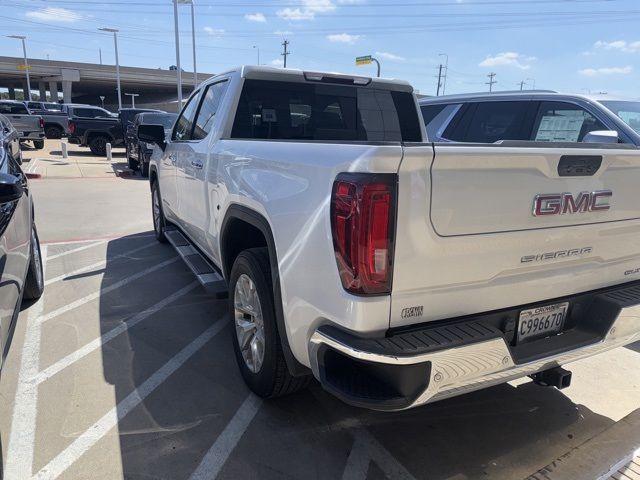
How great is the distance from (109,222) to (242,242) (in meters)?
5.83

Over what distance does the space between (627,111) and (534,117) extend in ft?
3.63

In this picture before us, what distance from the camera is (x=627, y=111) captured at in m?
6.24

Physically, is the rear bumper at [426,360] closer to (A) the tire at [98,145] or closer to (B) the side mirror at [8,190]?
(B) the side mirror at [8,190]

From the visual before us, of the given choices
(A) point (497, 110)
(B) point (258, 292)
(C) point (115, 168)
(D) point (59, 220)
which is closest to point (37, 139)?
(C) point (115, 168)

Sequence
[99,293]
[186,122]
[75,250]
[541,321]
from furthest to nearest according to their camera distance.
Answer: [75,250] → [186,122] → [99,293] → [541,321]

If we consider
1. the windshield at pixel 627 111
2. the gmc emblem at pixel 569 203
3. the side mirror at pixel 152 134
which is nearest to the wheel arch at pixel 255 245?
the gmc emblem at pixel 569 203

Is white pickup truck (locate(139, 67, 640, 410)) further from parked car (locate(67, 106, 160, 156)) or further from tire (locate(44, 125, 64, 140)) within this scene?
tire (locate(44, 125, 64, 140))

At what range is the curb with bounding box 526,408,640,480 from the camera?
2.57 meters

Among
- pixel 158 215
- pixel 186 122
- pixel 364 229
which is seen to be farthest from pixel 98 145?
pixel 364 229

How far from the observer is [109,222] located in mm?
8547

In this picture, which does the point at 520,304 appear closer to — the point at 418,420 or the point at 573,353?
the point at 573,353

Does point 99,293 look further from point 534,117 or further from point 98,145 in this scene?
point 98,145

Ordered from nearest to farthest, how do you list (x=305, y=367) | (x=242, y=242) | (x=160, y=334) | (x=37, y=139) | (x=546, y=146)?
(x=546, y=146), (x=305, y=367), (x=242, y=242), (x=160, y=334), (x=37, y=139)

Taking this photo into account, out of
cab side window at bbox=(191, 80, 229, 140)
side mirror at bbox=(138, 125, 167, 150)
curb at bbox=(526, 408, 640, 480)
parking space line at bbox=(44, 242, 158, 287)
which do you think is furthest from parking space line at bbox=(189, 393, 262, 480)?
side mirror at bbox=(138, 125, 167, 150)
